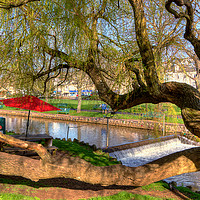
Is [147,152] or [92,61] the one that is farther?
[147,152]

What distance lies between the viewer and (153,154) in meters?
10.3

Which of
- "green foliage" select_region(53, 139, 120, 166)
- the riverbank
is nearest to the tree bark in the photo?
"green foliage" select_region(53, 139, 120, 166)

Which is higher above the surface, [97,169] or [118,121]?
[97,169]

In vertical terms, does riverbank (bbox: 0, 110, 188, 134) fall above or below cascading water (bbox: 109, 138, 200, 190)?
above

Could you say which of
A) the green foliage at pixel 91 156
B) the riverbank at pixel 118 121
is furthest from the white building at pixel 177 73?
the riverbank at pixel 118 121

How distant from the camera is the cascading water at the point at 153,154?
7713 millimetres

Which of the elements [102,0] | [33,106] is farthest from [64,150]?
[102,0]

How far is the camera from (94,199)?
439cm

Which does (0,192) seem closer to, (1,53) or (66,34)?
(1,53)

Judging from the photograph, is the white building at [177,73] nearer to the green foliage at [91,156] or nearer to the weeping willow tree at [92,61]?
the weeping willow tree at [92,61]

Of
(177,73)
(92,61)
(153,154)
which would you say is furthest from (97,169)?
(153,154)

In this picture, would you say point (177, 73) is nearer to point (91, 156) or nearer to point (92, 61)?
point (92, 61)

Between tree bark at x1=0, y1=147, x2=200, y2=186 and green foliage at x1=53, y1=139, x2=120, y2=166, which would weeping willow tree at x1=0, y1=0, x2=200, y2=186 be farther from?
green foliage at x1=53, y1=139, x2=120, y2=166

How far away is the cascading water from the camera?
7.71 metres
